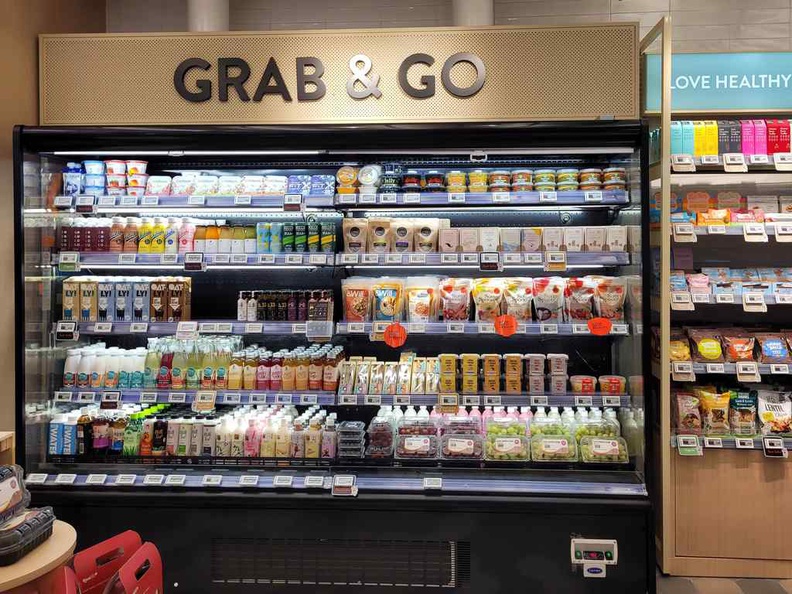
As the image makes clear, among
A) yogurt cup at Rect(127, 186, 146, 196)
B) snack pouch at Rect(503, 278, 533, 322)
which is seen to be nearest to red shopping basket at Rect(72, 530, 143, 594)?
yogurt cup at Rect(127, 186, 146, 196)

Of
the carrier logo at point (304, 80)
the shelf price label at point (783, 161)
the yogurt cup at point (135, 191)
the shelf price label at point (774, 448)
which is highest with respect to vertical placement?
the carrier logo at point (304, 80)

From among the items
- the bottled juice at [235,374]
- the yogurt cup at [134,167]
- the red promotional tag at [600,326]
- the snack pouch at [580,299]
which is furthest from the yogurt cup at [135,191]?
the red promotional tag at [600,326]

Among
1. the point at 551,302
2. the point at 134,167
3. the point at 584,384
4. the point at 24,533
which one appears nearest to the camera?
the point at 24,533

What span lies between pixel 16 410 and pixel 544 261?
2775mm

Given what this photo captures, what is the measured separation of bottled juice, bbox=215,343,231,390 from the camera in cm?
362

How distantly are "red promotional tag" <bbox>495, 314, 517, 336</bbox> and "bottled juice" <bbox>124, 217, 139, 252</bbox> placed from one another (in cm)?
Answer: 199

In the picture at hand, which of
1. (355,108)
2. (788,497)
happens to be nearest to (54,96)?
(355,108)

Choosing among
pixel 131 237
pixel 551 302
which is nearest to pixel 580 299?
pixel 551 302

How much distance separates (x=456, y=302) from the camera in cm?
359

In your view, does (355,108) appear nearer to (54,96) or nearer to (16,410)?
(54,96)

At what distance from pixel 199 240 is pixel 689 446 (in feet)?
9.85

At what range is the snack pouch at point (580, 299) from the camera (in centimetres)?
353

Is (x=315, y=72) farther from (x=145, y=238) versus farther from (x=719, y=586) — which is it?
(x=719, y=586)

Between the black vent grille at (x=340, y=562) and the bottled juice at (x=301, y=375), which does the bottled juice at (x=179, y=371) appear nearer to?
the bottled juice at (x=301, y=375)
